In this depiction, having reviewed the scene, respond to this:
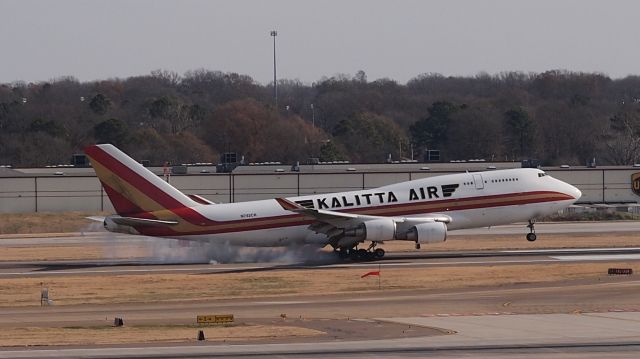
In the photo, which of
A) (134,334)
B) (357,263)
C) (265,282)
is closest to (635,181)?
(357,263)

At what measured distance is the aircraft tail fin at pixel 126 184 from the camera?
201 feet

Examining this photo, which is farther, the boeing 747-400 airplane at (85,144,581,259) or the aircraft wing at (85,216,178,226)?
the boeing 747-400 airplane at (85,144,581,259)

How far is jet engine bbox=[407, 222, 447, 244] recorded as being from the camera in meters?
61.2

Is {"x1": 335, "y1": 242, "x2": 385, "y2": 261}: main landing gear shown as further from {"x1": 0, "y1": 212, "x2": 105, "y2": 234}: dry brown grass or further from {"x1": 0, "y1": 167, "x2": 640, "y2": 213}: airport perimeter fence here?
{"x1": 0, "y1": 167, "x2": 640, "y2": 213}: airport perimeter fence

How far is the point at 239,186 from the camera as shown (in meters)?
113

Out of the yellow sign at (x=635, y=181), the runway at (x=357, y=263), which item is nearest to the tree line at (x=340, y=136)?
the yellow sign at (x=635, y=181)

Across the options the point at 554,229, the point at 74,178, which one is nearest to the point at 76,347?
the point at 554,229

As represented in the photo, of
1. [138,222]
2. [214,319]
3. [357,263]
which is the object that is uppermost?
[138,222]

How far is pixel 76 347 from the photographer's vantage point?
33.2 meters

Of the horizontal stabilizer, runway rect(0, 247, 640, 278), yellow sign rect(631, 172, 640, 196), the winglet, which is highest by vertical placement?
yellow sign rect(631, 172, 640, 196)

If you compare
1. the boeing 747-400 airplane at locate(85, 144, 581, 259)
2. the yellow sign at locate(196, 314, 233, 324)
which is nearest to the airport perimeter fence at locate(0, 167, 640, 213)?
the boeing 747-400 airplane at locate(85, 144, 581, 259)

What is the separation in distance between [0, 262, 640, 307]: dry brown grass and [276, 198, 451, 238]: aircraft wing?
4.06m

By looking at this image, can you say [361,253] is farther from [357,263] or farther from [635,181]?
[635,181]

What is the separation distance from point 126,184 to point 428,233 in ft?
53.3
